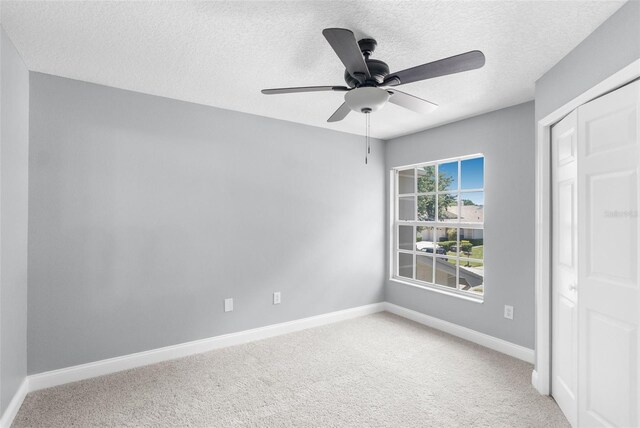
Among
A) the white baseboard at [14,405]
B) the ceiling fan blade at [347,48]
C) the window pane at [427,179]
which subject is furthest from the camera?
the window pane at [427,179]

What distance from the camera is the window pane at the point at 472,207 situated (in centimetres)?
366

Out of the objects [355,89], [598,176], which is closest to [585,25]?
[598,176]

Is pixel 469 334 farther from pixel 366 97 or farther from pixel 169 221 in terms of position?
pixel 169 221

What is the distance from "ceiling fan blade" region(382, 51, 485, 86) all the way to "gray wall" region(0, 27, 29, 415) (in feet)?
7.62

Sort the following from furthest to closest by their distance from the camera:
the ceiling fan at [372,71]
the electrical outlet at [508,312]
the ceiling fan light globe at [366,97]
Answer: the electrical outlet at [508,312] < the ceiling fan light globe at [366,97] < the ceiling fan at [372,71]

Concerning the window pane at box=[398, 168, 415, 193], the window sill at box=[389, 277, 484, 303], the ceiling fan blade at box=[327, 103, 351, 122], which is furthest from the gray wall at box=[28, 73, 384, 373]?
the ceiling fan blade at box=[327, 103, 351, 122]

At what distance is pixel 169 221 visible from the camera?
10.1 ft

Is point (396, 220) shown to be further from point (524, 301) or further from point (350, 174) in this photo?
point (524, 301)

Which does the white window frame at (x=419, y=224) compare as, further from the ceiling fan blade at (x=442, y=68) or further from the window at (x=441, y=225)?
the ceiling fan blade at (x=442, y=68)

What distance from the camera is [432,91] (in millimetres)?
2885

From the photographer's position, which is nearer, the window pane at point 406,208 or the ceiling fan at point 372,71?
the ceiling fan at point 372,71

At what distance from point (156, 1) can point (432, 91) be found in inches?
85.2

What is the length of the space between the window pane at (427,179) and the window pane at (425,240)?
1.67 feet

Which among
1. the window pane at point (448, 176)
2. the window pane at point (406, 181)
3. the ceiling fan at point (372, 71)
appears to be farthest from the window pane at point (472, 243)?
the ceiling fan at point (372, 71)
